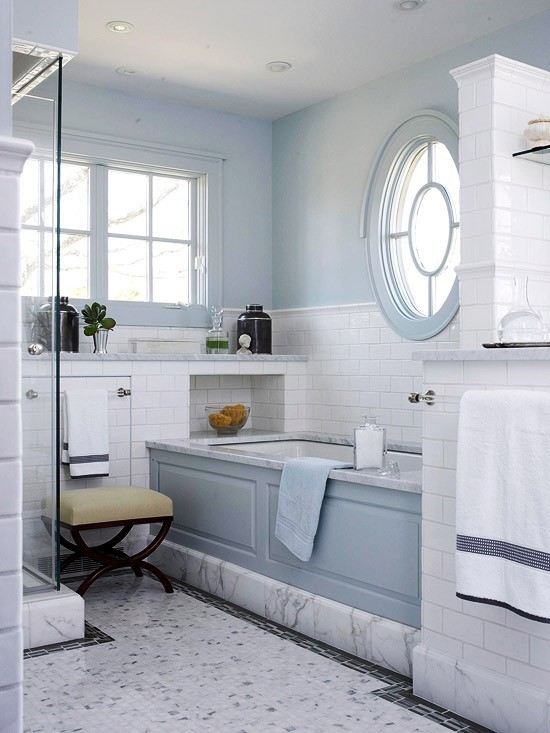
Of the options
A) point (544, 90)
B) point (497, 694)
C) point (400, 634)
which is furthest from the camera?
point (544, 90)

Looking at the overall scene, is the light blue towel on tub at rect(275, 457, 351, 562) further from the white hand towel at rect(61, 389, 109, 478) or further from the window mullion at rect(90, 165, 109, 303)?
the window mullion at rect(90, 165, 109, 303)

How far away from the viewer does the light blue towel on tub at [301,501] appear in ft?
11.5

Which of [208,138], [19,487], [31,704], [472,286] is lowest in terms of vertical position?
[31,704]

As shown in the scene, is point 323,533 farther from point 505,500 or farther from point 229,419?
point 229,419

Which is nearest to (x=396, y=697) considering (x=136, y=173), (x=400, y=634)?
(x=400, y=634)

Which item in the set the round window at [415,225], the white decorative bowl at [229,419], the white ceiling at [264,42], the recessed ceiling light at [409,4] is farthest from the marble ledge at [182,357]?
the recessed ceiling light at [409,4]

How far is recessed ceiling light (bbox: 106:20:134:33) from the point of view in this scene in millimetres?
4434

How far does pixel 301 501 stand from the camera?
358 centimetres

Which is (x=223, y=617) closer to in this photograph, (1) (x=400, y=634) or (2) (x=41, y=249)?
(1) (x=400, y=634)

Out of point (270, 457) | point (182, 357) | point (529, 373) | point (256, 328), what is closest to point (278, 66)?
point (256, 328)

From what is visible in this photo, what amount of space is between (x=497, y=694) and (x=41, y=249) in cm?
238

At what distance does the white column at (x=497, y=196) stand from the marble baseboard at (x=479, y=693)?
117 cm

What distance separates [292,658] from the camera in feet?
10.8

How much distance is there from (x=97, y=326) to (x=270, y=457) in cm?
159
